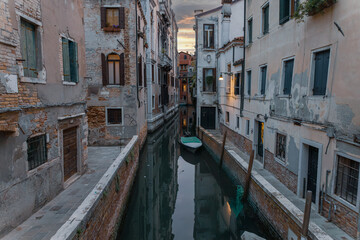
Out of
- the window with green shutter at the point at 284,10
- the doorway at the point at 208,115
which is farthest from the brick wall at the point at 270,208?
the doorway at the point at 208,115

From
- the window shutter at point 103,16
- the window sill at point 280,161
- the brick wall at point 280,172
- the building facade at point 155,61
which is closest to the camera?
the brick wall at point 280,172

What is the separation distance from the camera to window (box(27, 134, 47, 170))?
5265 millimetres

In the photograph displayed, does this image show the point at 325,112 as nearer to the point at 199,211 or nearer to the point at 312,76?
the point at 312,76

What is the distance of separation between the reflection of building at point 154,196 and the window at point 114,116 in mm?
2619

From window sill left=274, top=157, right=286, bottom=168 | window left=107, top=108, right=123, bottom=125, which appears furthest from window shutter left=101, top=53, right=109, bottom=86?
window sill left=274, top=157, right=286, bottom=168

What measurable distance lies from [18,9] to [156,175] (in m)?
9.84

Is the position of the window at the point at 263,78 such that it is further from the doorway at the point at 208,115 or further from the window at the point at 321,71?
the doorway at the point at 208,115

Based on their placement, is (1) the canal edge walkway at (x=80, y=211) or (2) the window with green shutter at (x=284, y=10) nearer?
(1) the canal edge walkway at (x=80, y=211)

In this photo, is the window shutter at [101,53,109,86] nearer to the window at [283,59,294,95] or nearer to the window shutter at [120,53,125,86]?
the window shutter at [120,53,125,86]

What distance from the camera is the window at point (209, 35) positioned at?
1848cm

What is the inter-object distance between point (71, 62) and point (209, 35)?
43.4 feet

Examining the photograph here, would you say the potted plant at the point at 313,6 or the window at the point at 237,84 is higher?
the potted plant at the point at 313,6

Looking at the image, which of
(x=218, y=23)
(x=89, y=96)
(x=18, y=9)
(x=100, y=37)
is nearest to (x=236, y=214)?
(x=18, y=9)

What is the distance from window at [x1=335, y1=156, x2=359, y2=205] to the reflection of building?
497 cm
